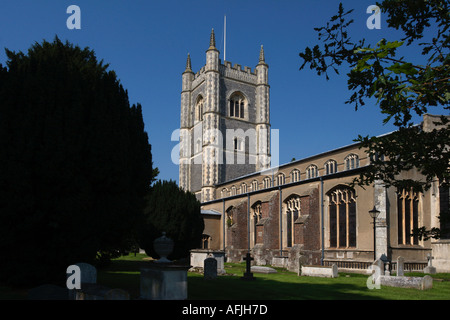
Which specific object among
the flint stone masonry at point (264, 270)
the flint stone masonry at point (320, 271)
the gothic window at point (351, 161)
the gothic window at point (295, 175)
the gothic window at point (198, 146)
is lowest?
the flint stone masonry at point (264, 270)

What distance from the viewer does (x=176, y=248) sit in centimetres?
2941

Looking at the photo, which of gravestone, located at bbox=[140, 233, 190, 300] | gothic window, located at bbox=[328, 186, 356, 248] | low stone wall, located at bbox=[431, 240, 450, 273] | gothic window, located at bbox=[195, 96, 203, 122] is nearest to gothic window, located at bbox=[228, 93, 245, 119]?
gothic window, located at bbox=[195, 96, 203, 122]

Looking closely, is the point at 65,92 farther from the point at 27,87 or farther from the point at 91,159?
the point at 91,159

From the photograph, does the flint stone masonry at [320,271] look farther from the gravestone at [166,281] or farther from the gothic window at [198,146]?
the gothic window at [198,146]

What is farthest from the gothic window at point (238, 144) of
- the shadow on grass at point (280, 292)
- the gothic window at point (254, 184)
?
the shadow on grass at point (280, 292)

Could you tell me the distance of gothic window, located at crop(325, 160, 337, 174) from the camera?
35375 millimetres

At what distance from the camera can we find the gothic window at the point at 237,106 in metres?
56.0

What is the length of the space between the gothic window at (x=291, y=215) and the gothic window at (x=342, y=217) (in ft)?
13.4

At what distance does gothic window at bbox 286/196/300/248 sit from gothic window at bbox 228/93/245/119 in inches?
993

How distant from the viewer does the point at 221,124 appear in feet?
177

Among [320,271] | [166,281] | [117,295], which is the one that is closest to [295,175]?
[320,271]

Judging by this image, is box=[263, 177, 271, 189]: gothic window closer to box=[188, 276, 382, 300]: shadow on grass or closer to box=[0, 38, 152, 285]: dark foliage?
box=[188, 276, 382, 300]: shadow on grass

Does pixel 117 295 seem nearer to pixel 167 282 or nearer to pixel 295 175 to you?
pixel 167 282
